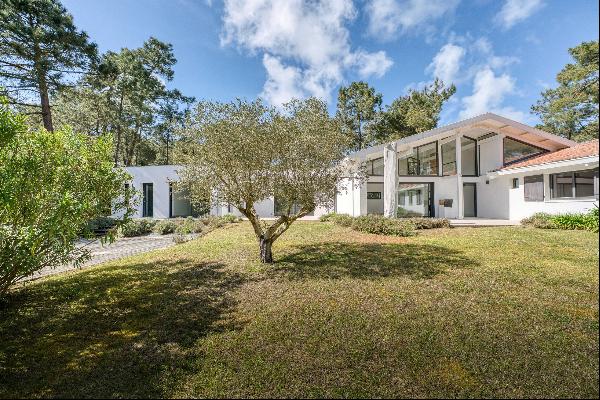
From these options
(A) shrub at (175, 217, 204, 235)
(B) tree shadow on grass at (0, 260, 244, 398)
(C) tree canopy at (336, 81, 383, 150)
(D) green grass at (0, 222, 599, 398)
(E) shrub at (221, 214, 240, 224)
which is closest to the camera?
(D) green grass at (0, 222, 599, 398)

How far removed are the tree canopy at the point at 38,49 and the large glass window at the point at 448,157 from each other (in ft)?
76.3

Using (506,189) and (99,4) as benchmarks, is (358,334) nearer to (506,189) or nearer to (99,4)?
(99,4)

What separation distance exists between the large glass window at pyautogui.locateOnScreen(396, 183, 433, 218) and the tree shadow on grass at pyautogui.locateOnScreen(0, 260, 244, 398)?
1505cm

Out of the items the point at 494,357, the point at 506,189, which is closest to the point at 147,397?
the point at 494,357

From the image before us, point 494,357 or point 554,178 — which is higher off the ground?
point 554,178

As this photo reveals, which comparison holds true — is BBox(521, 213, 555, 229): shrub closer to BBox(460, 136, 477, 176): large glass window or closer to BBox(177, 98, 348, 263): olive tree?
BBox(460, 136, 477, 176): large glass window

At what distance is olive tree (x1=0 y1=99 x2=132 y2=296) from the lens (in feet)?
14.6

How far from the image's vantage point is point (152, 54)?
28.5m

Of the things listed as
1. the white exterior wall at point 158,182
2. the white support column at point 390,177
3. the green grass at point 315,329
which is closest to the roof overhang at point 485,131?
the white support column at point 390,177

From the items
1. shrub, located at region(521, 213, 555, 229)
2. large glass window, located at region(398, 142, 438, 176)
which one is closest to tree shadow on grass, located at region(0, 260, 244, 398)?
shrub, located at region(521, 213, 555, 229)

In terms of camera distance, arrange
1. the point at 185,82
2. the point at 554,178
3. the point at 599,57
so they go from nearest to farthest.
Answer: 1. the point at 599,57
2. the point at 185,82
3. the point at 554,178

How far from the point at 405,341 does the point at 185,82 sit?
583cm

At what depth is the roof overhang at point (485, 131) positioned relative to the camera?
55.2ft

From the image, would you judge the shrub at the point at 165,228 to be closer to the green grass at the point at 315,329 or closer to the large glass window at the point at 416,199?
the green grass at the point at 315,329
